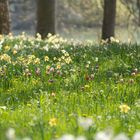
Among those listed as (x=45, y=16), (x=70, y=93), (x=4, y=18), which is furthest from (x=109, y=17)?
(x=70, y=93)

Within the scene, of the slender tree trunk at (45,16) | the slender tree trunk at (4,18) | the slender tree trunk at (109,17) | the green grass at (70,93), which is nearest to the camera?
the green grass at (70,93)

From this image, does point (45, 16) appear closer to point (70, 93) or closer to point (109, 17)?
point (109, 17)

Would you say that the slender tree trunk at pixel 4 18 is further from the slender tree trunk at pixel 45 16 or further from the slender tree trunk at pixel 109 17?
the slender tree trunk at pixel 109 17

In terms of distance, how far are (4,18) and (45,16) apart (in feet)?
8.62

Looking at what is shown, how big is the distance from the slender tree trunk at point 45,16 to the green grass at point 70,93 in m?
8.39

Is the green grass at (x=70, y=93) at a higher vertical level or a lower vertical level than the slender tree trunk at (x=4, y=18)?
higher

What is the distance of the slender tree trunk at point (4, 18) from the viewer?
51.2ft

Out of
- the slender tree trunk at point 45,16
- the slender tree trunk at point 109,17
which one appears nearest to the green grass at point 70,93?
the slender tree trunk at point 109,17

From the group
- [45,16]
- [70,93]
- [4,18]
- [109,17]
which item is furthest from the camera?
[45,16]

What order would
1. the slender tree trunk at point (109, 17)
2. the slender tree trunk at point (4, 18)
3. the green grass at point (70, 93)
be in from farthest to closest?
the slender tree trunk at point (109, 17) < the slender tree trunk at point (4, 18) < the green grass at point (70, 93)

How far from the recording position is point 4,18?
53.1 feet

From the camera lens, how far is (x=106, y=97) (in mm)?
6211

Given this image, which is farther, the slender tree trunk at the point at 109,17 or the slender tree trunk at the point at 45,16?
the slender tree trunk at the point at 45,16

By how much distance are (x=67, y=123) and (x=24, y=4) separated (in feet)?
137
